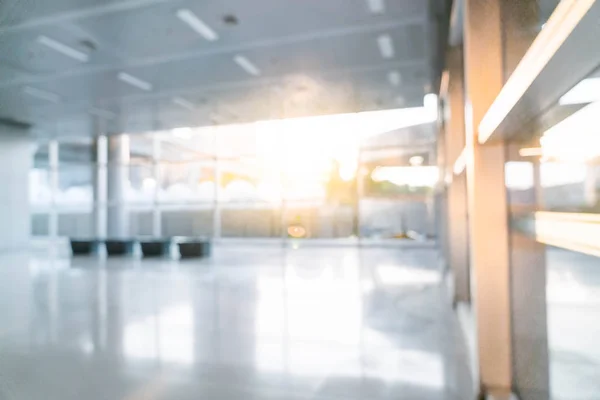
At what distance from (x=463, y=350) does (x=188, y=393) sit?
1719mm

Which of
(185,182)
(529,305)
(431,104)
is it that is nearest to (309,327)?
(529,305)

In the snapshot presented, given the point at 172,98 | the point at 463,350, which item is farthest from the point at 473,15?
the point at 172,98

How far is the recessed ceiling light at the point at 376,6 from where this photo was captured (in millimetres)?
4047

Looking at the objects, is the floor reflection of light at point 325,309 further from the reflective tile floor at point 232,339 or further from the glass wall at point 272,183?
the glass wall at point 272,183

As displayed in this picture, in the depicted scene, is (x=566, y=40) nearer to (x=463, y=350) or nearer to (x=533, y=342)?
(x=533, y=342)

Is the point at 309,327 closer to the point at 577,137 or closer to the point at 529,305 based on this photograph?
the point at 529,305

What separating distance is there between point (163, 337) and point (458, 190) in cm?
280

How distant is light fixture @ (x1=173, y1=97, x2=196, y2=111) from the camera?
772 centimetres

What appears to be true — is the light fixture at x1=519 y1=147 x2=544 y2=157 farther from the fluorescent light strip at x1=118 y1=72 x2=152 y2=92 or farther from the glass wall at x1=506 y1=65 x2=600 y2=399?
the fluorescent light strip at x1=118 y1=72 x2=152 y2=92

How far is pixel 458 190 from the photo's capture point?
3500 millimetres

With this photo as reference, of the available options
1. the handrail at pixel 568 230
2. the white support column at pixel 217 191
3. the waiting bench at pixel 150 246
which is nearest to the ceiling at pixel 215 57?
the white support column at pixel 217 191

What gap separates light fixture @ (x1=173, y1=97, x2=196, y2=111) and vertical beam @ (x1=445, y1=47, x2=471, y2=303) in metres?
5.66

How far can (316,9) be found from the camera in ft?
13.8

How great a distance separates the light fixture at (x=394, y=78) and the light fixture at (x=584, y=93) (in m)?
5.44
